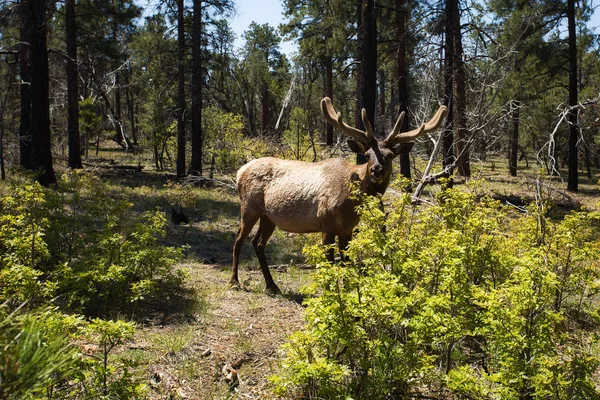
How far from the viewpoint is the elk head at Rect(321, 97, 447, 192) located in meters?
5.49

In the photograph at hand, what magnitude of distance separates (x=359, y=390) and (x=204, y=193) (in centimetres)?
1215

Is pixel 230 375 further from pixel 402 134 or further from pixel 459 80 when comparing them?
pixel 459 80

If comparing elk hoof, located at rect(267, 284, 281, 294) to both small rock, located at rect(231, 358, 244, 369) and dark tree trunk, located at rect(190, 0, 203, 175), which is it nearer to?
small rock, located at rect(231, 358, 244, 369)

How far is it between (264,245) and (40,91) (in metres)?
8.57

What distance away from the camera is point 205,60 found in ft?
58.1

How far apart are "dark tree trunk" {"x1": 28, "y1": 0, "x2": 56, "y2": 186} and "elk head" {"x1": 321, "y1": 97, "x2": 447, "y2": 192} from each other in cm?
883

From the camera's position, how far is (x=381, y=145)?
5.86m

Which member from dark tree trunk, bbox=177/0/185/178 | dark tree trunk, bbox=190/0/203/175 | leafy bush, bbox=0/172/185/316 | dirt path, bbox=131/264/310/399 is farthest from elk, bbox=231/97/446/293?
dark tree trunk, bbox=177/0/185/178

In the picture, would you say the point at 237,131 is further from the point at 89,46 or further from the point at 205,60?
the point at 89,46

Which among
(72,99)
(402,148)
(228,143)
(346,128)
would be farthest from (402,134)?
(72,99)

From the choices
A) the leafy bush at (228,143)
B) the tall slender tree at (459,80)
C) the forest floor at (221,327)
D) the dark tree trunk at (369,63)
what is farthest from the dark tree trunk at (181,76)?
the tall slender tree at (459,80)

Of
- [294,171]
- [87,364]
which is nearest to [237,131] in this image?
[294,171]

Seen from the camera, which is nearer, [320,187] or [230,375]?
[230,375]

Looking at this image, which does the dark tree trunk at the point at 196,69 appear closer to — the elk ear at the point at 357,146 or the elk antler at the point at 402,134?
the elk ear at the point at 357,146
